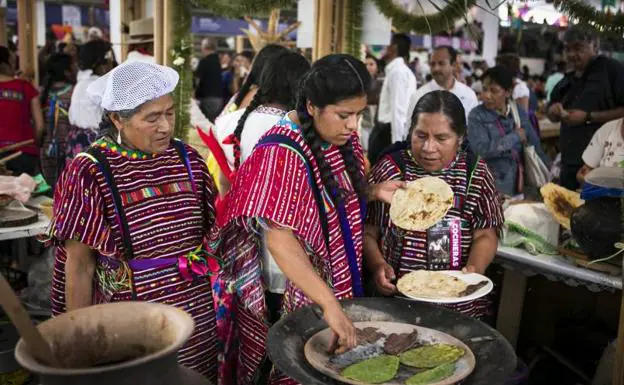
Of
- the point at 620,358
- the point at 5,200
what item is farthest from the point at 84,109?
the point at 620,358

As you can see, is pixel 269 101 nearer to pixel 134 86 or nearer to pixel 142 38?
pixel 134 86

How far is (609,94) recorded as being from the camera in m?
4.58

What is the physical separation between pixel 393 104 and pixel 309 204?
13.7ft

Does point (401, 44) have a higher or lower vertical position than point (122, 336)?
higher

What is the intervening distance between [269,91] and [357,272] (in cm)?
114

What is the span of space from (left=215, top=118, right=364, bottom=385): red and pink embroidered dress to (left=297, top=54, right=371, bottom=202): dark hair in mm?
30

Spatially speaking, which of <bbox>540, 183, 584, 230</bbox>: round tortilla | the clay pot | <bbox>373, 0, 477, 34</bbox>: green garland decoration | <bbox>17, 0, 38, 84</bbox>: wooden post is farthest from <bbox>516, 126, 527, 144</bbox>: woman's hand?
<bbox>17, 0, 38, 84</bbox>: wooden post

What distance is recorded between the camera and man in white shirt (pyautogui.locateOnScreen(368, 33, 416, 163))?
599 centimetres

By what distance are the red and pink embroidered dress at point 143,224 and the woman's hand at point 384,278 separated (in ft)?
1.93

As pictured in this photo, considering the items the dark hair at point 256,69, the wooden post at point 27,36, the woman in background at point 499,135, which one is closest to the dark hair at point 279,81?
the dark hair at point 256,69

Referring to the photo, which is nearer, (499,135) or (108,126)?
(108,126)

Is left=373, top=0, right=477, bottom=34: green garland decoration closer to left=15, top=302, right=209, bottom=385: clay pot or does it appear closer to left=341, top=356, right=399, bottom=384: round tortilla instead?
left=341, top=356, right=399, bottom=384: round tortilla

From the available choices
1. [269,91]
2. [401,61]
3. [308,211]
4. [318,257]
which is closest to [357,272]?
[318,257]

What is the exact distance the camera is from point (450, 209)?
2398 mm
